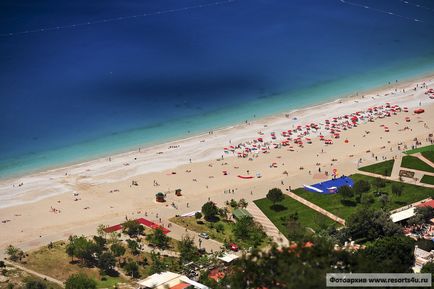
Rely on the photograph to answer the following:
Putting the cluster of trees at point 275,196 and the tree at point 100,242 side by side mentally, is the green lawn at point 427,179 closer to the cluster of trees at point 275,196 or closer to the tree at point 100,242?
the cluster of trees at point 275,196

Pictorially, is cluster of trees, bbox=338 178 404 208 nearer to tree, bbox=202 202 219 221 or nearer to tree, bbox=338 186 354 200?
tree, bbox=338 186 354 200

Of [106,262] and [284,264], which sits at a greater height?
[284,264]

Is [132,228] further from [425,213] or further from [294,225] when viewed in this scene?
[425,213]

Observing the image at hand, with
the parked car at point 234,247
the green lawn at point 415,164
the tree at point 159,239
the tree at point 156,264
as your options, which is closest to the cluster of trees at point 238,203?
the parked car at point 234,247

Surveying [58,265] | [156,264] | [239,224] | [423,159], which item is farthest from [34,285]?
[423,159]

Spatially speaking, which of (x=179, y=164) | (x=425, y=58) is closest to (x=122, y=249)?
(x=179, y=164)

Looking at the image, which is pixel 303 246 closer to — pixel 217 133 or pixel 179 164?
pixel 179 164
